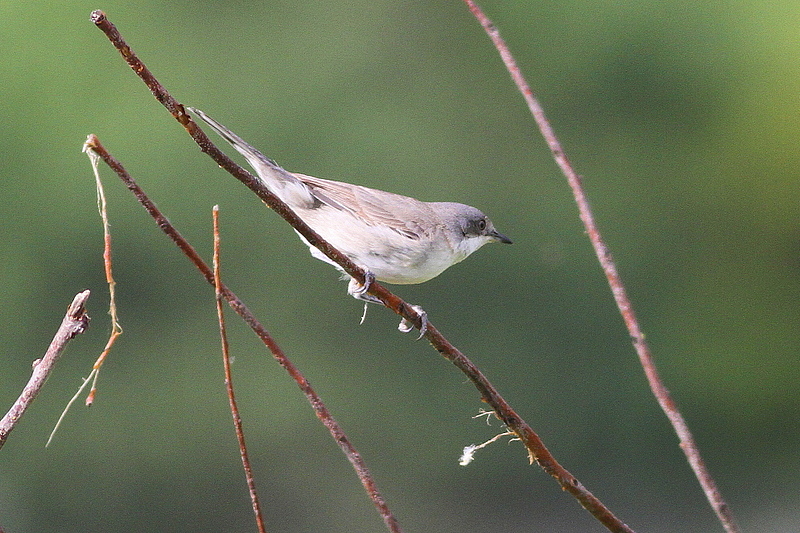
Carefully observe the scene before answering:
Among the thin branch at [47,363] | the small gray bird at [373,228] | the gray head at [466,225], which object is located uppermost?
the thin branch at [47,363]

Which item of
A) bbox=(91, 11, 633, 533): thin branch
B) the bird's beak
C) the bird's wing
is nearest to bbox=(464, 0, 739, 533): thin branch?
bbox=(91, 11, 633, 533): thin branch

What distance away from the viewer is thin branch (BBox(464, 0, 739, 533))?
113 centimetres

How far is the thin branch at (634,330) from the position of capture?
44.4 inches

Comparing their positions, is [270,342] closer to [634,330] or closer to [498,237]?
[634,330]

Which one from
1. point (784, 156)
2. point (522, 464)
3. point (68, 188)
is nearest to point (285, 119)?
point (68, 188)

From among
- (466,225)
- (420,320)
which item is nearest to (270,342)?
(420,320)

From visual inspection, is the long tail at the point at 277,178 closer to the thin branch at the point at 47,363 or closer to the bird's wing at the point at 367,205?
the bird's wing at the point at 367,205

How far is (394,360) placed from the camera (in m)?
6.69

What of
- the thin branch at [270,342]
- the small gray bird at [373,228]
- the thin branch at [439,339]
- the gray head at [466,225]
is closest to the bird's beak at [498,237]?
the gray head at [466,225]

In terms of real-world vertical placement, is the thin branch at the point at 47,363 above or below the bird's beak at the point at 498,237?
above

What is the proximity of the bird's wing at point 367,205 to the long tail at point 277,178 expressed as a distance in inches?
2.9

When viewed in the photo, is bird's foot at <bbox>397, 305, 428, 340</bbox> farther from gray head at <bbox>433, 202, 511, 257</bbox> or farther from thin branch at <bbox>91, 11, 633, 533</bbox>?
gray head at <bbox>433, 202, 511, 257</bbox>

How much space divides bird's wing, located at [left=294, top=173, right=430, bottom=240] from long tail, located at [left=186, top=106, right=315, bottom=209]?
0.24ft

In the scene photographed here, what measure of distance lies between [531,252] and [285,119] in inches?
86.1
